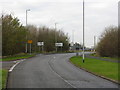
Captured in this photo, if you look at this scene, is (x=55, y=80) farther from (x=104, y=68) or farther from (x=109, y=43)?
(x=109, y=43)

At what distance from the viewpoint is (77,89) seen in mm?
10953

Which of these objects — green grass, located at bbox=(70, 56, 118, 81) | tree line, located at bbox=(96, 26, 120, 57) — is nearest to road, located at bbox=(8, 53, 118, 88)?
green grass, located at bbox=(70, 56, 118, 81)

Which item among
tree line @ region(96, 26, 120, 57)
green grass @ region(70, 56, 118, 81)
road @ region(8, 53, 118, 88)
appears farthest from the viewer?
tree line @ region(96, 26, 120, 57)

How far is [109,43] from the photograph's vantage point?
39.2 m

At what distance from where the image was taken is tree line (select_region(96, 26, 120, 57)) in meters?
35.8

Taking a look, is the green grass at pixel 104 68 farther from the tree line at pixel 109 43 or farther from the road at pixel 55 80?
the tree line at pixel 109 43

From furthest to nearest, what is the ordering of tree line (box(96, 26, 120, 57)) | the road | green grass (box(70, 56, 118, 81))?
tree line (box(96, 26, 120, 57)), green grass (box(70, 56, 118, 81)), the road

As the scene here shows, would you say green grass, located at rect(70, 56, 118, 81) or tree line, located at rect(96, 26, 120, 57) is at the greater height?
tree line, located at rect(96, 26, 120, 57)

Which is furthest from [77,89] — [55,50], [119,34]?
[55,50]

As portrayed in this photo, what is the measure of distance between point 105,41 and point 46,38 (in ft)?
110

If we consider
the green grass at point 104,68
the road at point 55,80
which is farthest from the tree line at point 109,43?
the road at point 55,80

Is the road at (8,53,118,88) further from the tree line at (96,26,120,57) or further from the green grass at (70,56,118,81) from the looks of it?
the tree line at (96,26,120,57)

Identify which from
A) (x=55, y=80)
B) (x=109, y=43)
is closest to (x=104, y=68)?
(x=55, y=80)

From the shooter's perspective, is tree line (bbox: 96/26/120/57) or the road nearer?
the road
